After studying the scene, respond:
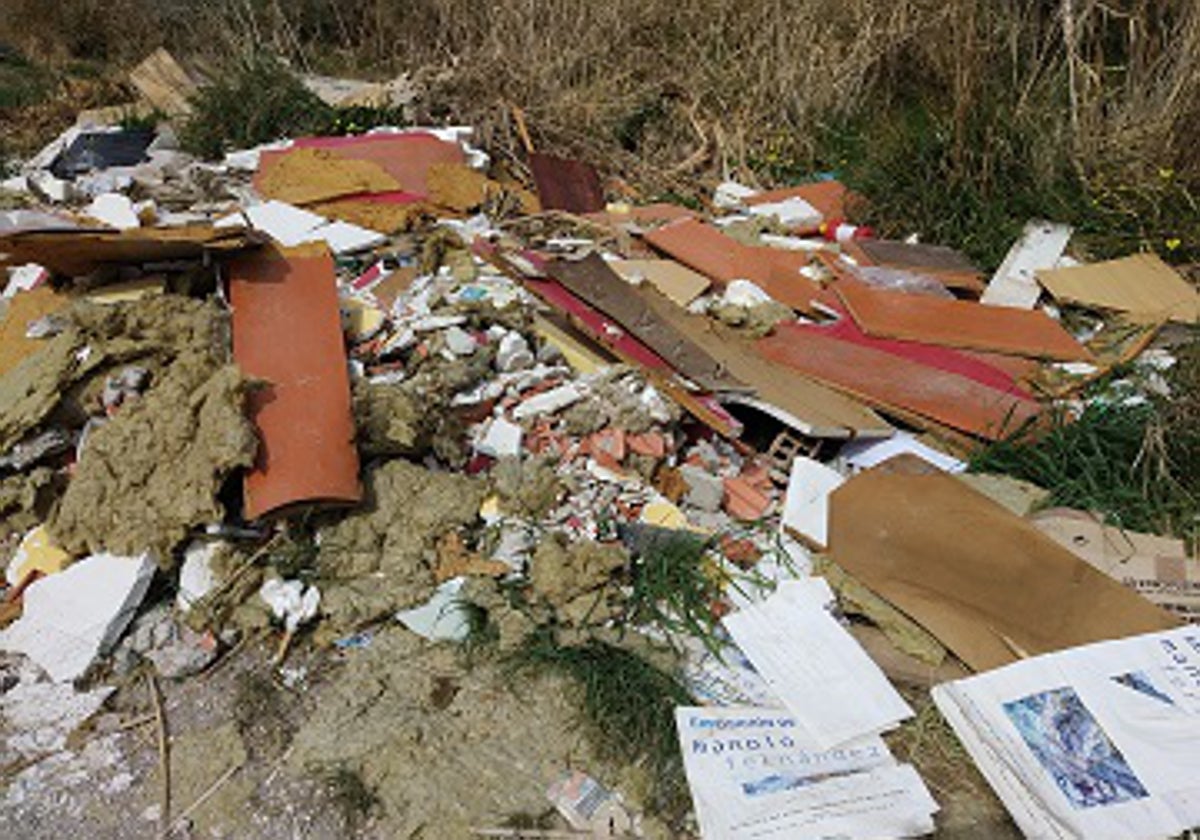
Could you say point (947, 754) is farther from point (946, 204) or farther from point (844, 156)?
point (844, 156)

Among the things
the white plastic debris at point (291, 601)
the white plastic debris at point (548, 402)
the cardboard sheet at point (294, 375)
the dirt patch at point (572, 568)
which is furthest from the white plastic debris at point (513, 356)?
the white plastic debris at point (291, 601)

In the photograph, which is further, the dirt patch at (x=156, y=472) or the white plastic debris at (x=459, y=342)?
the white plastic debris at (x=459, y=342)

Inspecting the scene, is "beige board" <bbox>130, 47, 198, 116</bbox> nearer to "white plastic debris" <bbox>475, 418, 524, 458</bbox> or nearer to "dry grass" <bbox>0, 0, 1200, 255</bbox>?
"dry grass" <bbox>0, 0, 1200, 255</bbox>

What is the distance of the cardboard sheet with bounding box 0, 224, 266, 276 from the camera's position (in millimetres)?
3131

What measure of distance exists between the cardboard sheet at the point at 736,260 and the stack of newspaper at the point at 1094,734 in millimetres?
2020

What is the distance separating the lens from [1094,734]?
2359mm

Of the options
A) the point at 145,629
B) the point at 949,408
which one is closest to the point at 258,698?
the point at 145,629

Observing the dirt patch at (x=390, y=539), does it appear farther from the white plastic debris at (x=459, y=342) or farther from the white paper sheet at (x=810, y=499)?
the white paper sheet at (x=810, y=499)

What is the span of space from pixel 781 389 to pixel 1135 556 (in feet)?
4.14

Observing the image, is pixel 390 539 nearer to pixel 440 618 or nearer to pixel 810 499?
pixel 440 618

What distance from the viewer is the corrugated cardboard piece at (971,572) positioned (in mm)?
2631

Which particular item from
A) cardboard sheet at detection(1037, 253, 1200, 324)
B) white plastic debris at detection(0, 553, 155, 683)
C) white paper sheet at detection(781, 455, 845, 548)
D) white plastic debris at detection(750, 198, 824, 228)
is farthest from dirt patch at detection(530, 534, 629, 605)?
white plastic debris at detection(750, 198, 824, 228)

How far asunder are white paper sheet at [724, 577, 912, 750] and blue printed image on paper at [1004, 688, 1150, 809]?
0.30 m

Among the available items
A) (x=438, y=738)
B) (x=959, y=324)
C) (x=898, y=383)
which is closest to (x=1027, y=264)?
(x=959, y=324)
